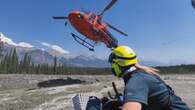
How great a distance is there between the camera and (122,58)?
564 centimetres

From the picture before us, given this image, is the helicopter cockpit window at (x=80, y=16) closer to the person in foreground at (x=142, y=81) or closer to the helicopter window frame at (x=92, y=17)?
the helicopter window frame at (x=92, y=17)

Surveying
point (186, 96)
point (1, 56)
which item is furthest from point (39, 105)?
point (1, 56)

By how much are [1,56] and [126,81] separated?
146m

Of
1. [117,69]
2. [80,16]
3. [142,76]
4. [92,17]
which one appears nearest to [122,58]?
[117,69]

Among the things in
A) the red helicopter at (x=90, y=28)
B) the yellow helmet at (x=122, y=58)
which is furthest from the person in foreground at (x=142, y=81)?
the red helicopter at (x=90, y=28)

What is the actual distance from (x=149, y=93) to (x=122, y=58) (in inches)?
21.8

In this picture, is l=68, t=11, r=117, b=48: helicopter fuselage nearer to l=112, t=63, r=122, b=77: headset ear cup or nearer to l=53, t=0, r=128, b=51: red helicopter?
l=53, t=0, r=128, b=51: red helicopter

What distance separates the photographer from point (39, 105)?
24.0 metres

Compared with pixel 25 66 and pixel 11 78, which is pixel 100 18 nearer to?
pixel 11 78

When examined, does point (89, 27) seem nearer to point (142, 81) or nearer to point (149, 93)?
point (149, 93)

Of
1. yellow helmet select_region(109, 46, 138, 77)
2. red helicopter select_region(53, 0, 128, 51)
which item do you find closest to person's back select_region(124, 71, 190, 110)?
yellow helmet select_region(109, 46, 138, 77)

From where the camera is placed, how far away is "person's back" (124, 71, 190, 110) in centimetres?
529

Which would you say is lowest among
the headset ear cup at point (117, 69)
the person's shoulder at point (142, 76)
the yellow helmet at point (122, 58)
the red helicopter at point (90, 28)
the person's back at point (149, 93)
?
the person's back at point (149, 93)

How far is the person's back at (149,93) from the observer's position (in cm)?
529
